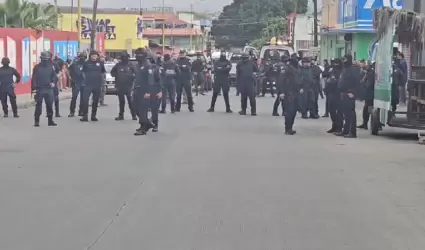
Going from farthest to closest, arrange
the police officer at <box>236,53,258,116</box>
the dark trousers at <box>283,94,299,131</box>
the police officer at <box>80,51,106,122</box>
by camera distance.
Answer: the police officer at <box>236,53,258,116</box>, the police officer at <box>80,51,106,122</box>, the dark trousers at <box>283,94,299,131</box>

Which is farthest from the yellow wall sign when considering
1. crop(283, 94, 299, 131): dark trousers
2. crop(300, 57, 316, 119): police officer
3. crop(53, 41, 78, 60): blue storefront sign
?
crop(283, 94, 299, 131): dark trousers

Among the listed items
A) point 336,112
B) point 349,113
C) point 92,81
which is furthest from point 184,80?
point 349,113

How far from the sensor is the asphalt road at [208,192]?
7844 mm

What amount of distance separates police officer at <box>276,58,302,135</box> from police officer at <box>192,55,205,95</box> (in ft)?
46.8

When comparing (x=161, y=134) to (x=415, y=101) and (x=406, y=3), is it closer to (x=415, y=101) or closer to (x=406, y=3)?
(x=415, y=101)

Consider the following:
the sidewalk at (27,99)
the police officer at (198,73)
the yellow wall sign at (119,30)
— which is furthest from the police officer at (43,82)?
the yellow wall sign at (119,30)

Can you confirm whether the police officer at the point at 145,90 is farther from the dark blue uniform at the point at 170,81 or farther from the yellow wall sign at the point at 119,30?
the yellow wall sign at the point at 119,30

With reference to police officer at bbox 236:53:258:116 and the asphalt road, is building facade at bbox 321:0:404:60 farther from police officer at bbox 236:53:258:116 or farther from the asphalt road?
the asphalt road

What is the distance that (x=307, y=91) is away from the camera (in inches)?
897

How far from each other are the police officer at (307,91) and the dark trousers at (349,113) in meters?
4.21

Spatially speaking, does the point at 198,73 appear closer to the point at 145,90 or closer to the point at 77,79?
the point at 77,79

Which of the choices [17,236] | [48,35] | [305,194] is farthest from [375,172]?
[48,35]

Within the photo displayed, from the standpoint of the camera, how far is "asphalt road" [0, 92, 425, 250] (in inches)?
309

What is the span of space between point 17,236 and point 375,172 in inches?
252
